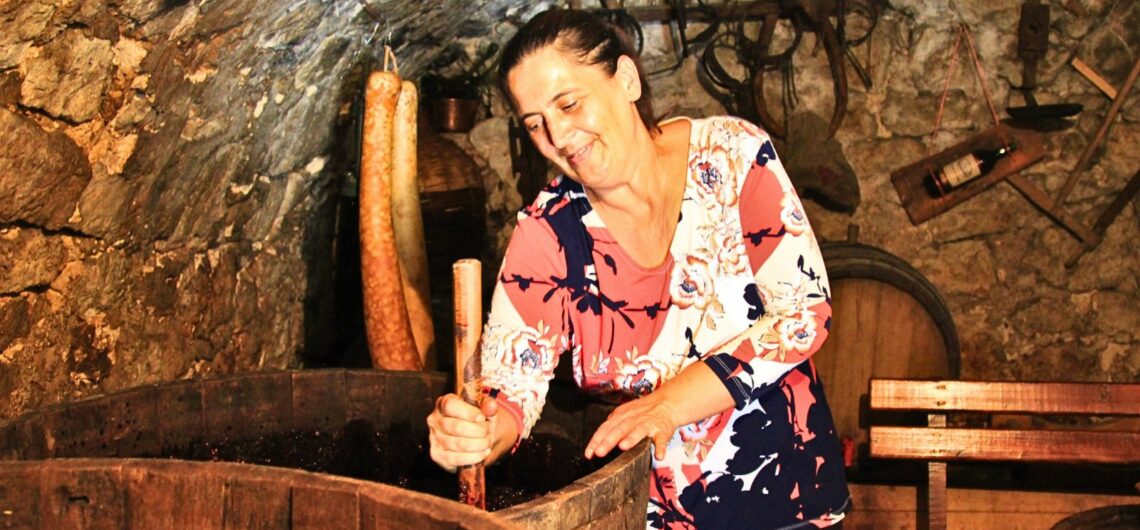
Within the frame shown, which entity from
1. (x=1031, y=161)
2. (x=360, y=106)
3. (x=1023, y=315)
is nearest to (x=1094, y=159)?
(x=1031, y=161)

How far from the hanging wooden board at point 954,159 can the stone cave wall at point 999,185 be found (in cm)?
4

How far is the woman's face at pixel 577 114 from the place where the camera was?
88.0 inches

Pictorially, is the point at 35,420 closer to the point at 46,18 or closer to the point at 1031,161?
the point at 46,18

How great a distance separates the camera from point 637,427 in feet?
6.67

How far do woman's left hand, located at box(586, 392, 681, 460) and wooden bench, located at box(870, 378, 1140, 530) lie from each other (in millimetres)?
1524

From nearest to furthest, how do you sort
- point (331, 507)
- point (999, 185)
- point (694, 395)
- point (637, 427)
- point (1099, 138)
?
1. point (331, 507)
2. point (637, 427)
3. point (694, 395)
4. point (1099, 138)
5. point (999, 185)

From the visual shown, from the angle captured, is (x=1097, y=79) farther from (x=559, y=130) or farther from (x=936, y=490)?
(x=559, y=130)

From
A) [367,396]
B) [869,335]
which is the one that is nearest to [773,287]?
[367,396]

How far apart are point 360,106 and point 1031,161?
→ 9.02 ft

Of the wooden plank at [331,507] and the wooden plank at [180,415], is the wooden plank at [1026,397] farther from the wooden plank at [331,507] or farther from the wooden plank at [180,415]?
the wooden plank at [331,507]

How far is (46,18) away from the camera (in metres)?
2.18

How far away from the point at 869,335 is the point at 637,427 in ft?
8.37

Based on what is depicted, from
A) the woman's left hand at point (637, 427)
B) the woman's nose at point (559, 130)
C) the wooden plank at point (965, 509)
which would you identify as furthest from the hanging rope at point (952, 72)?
the woman's left hand at point (637, 427)

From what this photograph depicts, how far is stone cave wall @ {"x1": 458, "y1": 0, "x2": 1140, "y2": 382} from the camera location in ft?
16.4
